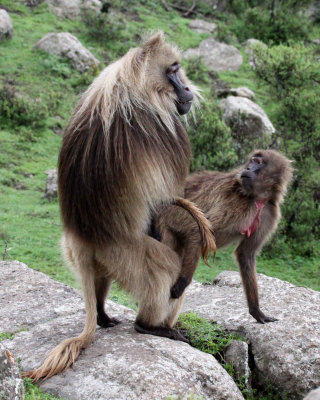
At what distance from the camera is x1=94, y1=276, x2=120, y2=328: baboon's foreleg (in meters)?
4.55

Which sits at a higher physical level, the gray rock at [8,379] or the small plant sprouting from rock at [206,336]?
the gray rock at [8,379]

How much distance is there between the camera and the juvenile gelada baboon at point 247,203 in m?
5.11

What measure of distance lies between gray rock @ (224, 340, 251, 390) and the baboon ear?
251 cm

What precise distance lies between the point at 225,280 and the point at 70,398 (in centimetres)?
316

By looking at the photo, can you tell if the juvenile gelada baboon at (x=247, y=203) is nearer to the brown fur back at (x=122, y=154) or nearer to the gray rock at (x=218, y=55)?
the brown fur back at (x=122, y=154)

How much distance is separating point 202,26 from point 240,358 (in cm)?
1808

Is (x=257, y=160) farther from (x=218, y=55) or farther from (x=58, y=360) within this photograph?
(x=218, y=55)

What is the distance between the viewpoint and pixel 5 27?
15.4m

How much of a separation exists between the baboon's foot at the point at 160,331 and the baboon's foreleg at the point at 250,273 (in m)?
0.76

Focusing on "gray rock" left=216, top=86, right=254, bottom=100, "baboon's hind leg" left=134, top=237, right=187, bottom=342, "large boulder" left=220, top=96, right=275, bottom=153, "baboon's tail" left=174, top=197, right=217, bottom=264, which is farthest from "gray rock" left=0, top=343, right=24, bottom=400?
"gray rock" left=216, top=86, right=254, bottom=100

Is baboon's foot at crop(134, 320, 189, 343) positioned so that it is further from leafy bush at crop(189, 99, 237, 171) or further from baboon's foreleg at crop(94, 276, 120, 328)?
leafy bush at crop(189, 99, 237, 171)

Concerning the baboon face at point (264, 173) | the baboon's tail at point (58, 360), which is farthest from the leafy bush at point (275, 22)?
the baboon's tail at point (58, 360)

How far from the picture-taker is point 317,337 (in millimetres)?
4938

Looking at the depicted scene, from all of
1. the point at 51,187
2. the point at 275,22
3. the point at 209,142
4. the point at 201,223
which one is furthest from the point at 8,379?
the point at 275,22
